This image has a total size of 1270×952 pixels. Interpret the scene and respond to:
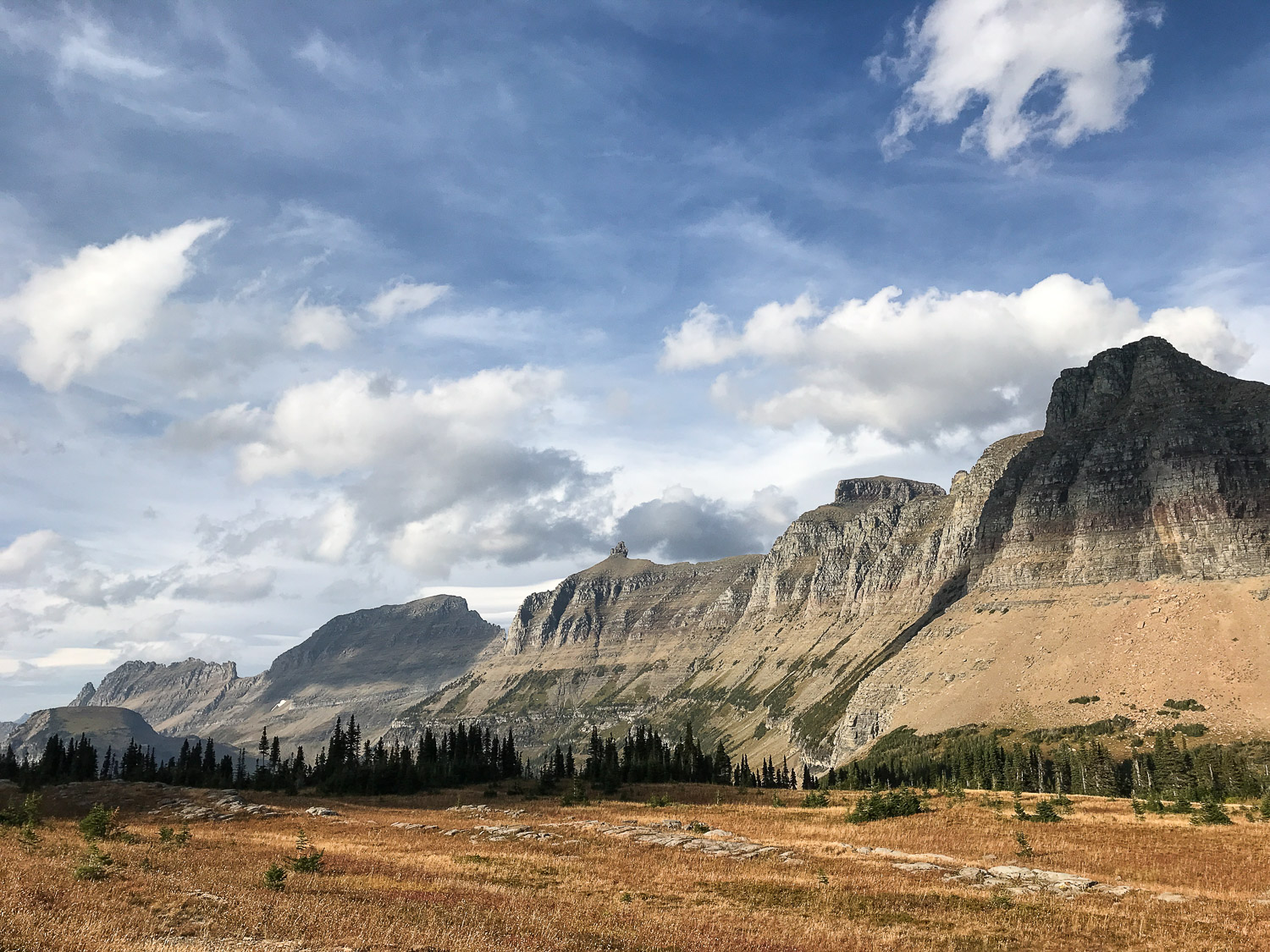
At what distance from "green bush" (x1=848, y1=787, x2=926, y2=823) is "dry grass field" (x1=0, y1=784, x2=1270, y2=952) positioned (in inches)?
88.2

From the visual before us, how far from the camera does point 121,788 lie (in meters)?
83.2

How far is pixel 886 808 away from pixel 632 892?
1349 inches

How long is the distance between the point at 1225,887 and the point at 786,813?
36.4m

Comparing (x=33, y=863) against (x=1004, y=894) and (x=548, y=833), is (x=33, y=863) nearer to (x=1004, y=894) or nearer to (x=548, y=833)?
(x=548, y=833)

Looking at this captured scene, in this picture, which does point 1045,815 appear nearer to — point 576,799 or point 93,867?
point 576,799

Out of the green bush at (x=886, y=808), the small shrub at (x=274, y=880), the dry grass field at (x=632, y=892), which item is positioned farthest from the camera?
the green bush at (x=886, y=808)

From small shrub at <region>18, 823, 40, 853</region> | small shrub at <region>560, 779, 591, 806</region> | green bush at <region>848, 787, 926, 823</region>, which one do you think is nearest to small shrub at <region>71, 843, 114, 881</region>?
small shrub at <region>18, 823, 40, 853</region>

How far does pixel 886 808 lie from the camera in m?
59.0

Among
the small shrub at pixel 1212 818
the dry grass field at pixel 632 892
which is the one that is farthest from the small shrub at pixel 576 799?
the small shrub at pixel 1212 818

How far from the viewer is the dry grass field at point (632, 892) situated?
21.7 m

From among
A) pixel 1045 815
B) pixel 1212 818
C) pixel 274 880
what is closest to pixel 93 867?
pixel 274 880

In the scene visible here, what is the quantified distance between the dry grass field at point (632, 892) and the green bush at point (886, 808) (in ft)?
7.35

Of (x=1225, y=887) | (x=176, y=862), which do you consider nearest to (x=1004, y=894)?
(x=1225, y=887)

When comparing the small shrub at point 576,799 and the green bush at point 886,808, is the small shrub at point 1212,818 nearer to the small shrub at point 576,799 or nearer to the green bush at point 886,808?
the green bush at point 886,808
